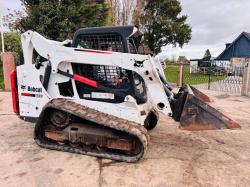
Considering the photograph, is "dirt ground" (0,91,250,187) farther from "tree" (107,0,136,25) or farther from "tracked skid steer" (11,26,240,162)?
"tree" (107,0,136,25)

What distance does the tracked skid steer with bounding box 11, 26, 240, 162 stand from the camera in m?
4.44

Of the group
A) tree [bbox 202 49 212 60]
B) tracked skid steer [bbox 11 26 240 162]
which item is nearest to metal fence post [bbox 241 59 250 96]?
tracked skid steer [bbox 11 26 240 162]

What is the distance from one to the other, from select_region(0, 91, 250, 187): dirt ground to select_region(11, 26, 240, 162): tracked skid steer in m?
0.28

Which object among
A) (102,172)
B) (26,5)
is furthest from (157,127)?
(26,5)

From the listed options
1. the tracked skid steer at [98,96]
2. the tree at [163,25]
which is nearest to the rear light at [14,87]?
the tracked skid steer at [98,96]

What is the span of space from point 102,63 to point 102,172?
173 cm

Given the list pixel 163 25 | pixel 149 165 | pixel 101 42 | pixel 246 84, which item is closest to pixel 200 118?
pixel 149 165

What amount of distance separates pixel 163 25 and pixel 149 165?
94.0 feet

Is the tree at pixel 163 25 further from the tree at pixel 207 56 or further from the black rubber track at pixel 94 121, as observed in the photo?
the black rubber track at pixel 94 121

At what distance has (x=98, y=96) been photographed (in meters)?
4.88

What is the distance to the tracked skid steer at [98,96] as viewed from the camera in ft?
14.6

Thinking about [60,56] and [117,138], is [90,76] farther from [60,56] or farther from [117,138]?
[117,138]

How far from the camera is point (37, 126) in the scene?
4.89 metres

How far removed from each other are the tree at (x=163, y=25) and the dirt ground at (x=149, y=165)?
26737mm
